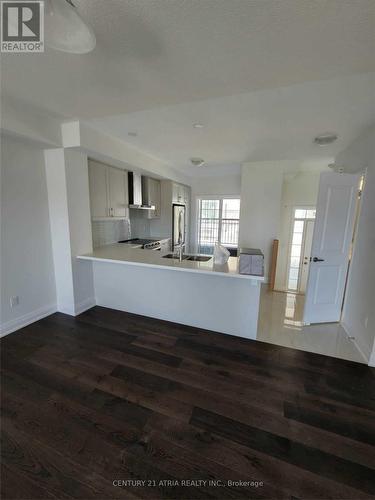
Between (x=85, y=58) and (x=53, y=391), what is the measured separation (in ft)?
8.69

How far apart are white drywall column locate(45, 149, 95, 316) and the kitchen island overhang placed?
0.66 feet

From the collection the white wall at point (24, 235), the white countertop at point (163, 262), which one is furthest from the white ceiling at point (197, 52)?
the white countertop at point (163, 262)

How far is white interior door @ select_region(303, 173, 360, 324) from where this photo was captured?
2857 mm

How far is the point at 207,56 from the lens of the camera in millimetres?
1515

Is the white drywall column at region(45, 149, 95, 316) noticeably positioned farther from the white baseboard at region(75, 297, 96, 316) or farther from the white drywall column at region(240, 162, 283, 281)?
the white drywall column at region(240, 162, 283, 281)

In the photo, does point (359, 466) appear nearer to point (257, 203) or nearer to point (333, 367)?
point (333, 367)

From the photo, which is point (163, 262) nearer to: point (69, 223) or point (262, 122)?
point (69, 223)

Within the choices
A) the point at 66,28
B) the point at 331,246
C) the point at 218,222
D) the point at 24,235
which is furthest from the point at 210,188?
the point at 66,28

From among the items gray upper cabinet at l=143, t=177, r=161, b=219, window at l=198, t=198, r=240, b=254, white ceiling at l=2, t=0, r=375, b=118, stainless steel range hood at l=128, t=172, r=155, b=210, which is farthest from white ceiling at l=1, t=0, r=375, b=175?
window at l=198, t=198, r=240, b=254

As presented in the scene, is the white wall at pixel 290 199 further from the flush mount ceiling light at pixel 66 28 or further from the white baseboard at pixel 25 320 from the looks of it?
the white baseboard at pixel 25 320

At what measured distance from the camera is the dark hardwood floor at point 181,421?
1254 millimetres

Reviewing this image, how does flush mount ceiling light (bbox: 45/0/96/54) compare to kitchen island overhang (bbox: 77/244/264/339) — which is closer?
flush mount ceiling light (bbox: 45/0/96/54)

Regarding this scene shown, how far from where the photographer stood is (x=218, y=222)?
6312 millimetres
